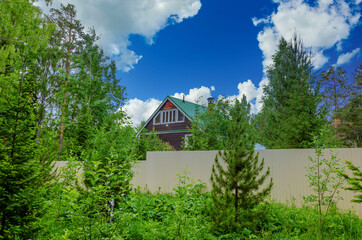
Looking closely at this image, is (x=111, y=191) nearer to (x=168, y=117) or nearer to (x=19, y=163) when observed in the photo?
(x=19, y=163)

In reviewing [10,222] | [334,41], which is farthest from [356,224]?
[334,41]

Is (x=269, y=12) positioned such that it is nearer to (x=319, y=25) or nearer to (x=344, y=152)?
(x=319, y=25)

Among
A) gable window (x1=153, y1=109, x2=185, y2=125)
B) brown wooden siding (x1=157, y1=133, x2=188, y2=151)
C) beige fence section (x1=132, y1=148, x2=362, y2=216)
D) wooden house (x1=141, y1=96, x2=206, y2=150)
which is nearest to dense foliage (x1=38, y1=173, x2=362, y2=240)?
beige fence section (x1=132, y1=148, x2=362, y2=216)

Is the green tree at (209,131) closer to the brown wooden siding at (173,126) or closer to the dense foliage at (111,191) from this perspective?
the dense foliage at (111,191)

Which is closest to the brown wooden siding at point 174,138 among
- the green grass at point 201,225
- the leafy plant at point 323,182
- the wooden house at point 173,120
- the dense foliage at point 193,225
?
the wooden house at point 173,120

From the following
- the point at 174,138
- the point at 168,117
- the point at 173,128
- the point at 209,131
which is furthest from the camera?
the point at 168,117

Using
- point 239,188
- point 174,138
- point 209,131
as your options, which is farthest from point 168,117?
point 239,188

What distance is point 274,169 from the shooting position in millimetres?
7148

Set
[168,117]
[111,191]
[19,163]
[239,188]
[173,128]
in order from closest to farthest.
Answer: [111,191] < [19,163] < [239,188] < [173,128] < [168,117]

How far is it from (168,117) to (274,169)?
16.5m

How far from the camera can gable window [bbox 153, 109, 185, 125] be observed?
22.4 m

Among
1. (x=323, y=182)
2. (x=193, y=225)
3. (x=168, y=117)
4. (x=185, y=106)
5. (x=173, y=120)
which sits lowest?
(x=193, y=225)

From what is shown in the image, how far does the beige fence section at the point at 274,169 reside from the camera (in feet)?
20.5

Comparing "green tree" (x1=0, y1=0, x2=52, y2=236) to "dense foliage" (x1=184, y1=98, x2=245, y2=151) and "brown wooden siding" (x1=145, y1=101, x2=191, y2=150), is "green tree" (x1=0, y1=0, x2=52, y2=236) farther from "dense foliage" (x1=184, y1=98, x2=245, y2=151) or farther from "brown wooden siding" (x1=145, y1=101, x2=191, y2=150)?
"brown wooden siding" (x1=145, y1=101, x2=191, y2=150)
